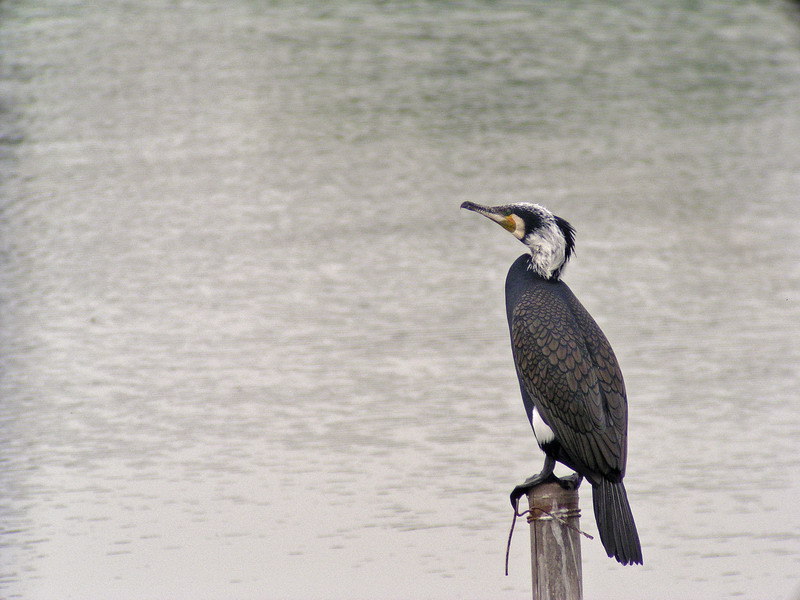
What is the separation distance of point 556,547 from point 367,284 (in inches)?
282

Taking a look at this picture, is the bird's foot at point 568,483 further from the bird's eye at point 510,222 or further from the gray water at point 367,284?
the gray water at point 367,284

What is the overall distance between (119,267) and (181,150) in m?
3.23

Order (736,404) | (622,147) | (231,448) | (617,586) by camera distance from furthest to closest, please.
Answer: (622,147)
(736,404)
(231,448)
(617,586)

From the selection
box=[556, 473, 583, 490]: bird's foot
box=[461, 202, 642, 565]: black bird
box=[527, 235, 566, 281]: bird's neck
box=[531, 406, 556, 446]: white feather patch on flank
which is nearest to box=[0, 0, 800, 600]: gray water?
box=[531, 406, 556, 446]: white feather patch on flank

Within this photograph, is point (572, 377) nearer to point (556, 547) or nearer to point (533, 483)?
point (533, 483)

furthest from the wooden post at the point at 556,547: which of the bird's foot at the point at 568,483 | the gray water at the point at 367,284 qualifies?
the gray water at the point at 367,284

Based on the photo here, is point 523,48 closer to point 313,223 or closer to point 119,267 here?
point 313,223

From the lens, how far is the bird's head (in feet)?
13.2

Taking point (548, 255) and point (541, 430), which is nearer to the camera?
point (541, 430)

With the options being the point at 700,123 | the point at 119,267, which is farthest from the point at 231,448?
the point at 700,123

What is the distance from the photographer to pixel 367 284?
1048 centimetres

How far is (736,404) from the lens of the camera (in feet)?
26.6

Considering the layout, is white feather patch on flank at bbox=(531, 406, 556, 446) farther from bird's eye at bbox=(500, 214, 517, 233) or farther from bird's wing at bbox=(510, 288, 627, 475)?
bird's eye at bbox=(500, 214, 517, 233)

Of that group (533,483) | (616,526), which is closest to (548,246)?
(533,483)
